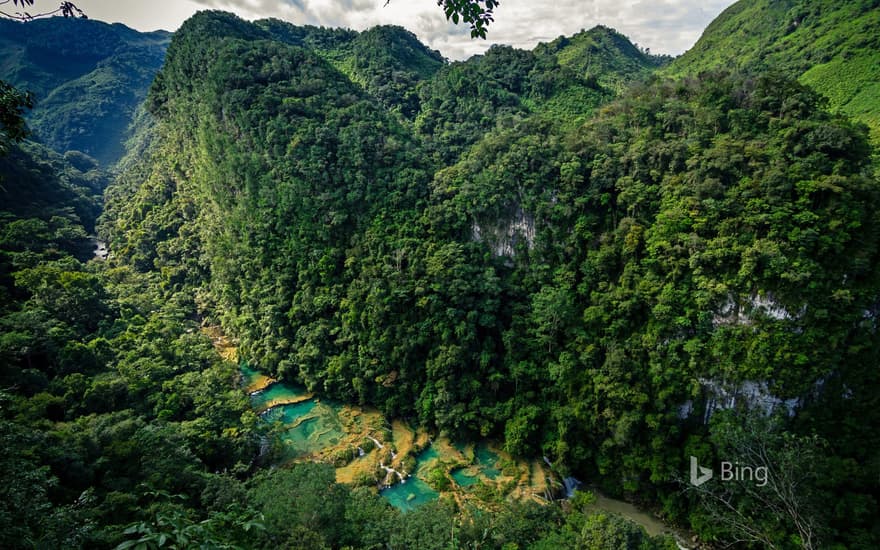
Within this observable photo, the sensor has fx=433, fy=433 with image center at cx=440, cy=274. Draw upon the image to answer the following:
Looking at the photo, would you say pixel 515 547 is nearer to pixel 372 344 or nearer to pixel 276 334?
pixel 372 344

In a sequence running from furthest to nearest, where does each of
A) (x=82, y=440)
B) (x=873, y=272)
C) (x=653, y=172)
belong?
(x=653, y=172), (x=873, y=272), (x=82, y=440)

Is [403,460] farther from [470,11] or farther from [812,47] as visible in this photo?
[812,47]

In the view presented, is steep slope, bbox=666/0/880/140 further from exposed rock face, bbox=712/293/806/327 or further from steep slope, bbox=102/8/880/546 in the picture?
exposed rock face, bbox=712/293/806/327

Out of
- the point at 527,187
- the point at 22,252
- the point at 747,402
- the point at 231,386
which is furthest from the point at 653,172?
the point at 22,252

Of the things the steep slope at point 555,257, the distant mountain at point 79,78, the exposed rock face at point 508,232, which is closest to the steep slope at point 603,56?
the steep slope at point 555,257

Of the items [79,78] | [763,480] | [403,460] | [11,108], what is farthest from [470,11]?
[79,78]

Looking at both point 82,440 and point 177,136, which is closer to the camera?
point 82,440

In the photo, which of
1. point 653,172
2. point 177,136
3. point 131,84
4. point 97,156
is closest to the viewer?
point 653,172
